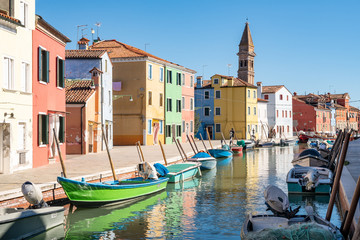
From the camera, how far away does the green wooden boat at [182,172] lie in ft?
68.6

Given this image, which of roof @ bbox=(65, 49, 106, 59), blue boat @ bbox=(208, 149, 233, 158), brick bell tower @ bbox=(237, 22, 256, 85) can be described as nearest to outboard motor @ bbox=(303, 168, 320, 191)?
blue boat @ bbox=(208, 149, 233, 158)

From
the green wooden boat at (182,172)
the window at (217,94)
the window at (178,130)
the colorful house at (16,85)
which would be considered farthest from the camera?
the window at (217,94)

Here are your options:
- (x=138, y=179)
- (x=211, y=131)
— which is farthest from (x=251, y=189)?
(x=211, y=131)

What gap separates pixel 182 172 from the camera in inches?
850

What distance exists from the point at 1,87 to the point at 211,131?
153 feet

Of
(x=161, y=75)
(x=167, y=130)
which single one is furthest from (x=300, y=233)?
→ (x=167, y=130)

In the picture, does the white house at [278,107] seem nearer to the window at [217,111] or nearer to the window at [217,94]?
the window at [217,111]

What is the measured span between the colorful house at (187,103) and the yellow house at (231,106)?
997cm

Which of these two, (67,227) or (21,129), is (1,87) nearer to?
(21,129)

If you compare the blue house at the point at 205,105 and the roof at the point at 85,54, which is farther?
the blue house at the point at 205,105

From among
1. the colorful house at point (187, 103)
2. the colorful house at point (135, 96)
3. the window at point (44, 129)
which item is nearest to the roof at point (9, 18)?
the window at point (44, 129)


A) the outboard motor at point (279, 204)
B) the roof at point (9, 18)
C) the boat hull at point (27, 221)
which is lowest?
the boat hull at point (27, 221)

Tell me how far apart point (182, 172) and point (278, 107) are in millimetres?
55562

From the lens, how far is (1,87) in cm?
1738
